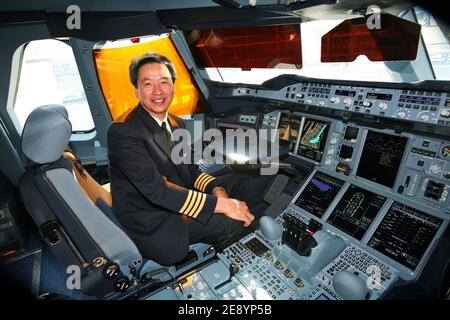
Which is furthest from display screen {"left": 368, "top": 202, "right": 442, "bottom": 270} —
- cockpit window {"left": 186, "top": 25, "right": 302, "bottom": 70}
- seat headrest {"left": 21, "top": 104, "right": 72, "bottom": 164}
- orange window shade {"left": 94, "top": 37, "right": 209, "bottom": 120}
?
orange window shade {"left": 94, "top": 37, "right": 209, "bottom": 120}

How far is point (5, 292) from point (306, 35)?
3.74 m

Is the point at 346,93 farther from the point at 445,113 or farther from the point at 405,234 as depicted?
the point at 405,234

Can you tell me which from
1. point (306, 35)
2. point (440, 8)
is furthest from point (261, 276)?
point (306, 35)

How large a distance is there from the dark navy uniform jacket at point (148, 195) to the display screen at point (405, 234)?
1177mm

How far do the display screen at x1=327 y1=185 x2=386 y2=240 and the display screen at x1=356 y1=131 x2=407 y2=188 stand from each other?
0.13 meters

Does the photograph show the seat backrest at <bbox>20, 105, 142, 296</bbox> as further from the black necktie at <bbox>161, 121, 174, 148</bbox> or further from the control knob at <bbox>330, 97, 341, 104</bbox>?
the control knob at <bbox>330, 97, 341, 104</bbox>

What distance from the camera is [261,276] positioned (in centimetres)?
167

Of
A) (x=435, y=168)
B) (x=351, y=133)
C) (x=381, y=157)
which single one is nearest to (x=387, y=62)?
(x=351, y=133)

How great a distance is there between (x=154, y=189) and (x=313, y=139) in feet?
5.21

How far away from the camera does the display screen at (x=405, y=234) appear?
5.18 ft

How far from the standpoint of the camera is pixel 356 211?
6.45ft

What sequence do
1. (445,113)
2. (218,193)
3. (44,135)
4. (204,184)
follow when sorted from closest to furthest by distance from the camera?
(44,135), (445,113), (218,193), (204,184)

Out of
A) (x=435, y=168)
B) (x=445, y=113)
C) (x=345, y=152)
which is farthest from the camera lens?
(x=345, y=152)

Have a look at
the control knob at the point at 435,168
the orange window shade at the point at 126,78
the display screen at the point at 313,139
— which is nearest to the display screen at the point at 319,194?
the display screen at the point at 313,139
